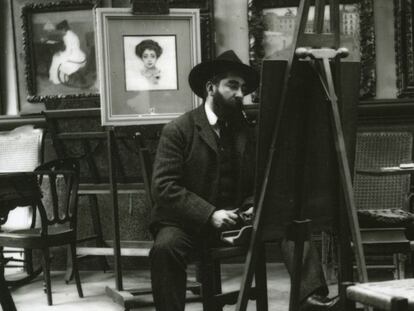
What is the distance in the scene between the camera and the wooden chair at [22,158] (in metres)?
4.98

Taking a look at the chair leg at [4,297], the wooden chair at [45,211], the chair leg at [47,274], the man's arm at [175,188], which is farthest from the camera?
the chair leg at [47,274]

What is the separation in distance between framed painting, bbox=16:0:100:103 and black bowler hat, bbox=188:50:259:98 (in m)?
1.69

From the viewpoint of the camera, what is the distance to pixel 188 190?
11.2 ft

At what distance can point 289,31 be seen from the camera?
506 centimetres

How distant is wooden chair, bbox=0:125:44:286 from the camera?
16.3 feet

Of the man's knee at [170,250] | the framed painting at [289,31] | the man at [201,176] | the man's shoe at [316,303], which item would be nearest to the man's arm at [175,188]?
the man at [201,176]

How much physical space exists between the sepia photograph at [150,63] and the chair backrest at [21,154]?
113 cm

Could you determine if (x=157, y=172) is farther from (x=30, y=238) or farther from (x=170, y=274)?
(x=30, y=238)

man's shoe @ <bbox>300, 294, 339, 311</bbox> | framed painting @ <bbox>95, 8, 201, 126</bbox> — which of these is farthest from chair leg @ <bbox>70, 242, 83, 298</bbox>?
man's shoe @ <bbox>300, 294, 339, 311</bbox>

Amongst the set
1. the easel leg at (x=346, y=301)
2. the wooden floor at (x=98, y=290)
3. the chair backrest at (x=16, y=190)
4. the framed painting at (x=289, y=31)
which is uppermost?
the framed painting at (x=289, y=31)

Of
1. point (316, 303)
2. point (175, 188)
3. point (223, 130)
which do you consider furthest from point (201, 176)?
point (316, 303)

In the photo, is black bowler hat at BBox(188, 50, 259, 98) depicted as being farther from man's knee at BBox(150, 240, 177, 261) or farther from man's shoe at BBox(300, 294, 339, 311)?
man's shoe at BBox(300, 294, 339, 311)

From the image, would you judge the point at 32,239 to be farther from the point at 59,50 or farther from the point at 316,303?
the point at 316,303

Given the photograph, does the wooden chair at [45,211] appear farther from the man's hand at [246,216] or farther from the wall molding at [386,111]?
the wall molding at [386,111]
